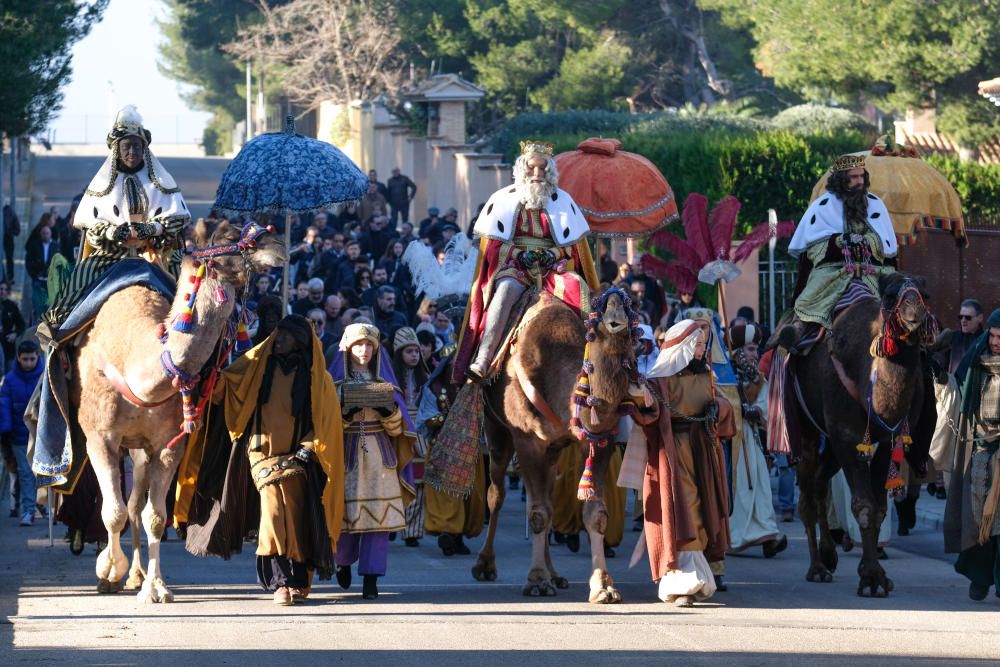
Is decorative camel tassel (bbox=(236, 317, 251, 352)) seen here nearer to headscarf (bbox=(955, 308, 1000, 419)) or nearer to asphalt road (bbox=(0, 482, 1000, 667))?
asphalt road (bbox=(0, 482, 1000, 667))

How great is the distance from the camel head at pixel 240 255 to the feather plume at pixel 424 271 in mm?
9173

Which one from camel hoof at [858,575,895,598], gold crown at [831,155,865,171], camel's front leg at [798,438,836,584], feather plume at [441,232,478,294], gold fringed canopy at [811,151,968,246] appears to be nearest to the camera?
camel hoof at [858,575,895,598]

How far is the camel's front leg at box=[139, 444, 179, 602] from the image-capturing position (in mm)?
12594

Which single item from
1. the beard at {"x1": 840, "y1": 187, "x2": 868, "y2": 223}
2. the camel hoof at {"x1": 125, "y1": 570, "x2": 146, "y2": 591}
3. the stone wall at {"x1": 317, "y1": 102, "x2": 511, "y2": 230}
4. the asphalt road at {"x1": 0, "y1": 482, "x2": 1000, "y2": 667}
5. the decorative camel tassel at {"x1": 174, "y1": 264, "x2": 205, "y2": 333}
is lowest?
the asphalt road at {"x1": 0, "y1": 482, "x2": 1000, "y2": 667}

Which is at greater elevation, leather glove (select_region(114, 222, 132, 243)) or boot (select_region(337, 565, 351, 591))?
leather glove (select_region(114, 222, 132, 243))

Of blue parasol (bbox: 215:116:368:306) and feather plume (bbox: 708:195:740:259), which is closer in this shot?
blue parasol (bbox: 215:116:368:306)

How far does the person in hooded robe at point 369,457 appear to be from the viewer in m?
12.9

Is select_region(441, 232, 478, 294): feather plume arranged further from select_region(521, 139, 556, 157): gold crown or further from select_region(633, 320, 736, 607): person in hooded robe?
select_region(633, 320, 736, 607): person in hooded robe

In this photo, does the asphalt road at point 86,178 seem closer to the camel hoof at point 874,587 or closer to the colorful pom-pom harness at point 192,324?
the colorful pom-pom harness at point 192,324

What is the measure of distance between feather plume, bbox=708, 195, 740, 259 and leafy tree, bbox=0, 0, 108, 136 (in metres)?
13.9

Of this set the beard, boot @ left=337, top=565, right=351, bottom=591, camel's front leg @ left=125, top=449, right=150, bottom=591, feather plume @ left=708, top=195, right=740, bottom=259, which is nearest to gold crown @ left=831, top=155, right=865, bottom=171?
the beard

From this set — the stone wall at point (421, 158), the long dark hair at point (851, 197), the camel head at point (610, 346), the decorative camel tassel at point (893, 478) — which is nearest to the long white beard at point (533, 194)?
the camel head at point (610, 346)

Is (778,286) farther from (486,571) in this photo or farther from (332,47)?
(332,47)

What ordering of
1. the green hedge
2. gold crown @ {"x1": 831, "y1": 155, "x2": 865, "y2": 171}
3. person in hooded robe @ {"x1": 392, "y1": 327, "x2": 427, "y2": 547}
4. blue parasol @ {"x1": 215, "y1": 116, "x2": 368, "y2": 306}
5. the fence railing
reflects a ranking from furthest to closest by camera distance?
the green hedge < the fence railing < person in hooded robe @ {"x1": 392, "y1": 327, "x2": 427, "y2": 547} < blue parasol @ {"x1": 215, "y1": 116, "x2": 368, "y2": 306} < gold crown @ {"x1": 831, "y1": 155, "x2": 865, "y2": 171}
